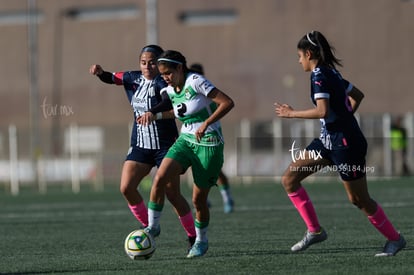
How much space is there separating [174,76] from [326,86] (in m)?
1.56

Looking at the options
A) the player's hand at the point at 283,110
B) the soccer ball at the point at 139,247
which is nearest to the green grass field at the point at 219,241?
the soccer ball at the point at 139,247

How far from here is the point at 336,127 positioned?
31.1ft

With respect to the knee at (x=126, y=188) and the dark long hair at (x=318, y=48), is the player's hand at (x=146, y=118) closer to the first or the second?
the knee at (x=126, y=188)

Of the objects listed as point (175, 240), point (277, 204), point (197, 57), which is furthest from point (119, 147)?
point (175, 240)

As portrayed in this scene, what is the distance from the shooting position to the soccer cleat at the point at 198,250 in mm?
10047

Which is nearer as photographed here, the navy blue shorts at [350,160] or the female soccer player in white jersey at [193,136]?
the navy blue shorts at [350,160]

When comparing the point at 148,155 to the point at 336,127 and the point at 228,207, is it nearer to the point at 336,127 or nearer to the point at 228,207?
the point at 336,127

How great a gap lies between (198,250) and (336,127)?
6.17 feet

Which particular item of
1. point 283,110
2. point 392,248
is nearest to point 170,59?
point 283,110

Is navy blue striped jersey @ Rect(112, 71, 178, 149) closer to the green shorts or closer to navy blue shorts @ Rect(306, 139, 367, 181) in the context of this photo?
the green shorts

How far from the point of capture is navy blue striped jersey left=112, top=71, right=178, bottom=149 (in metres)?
11.1

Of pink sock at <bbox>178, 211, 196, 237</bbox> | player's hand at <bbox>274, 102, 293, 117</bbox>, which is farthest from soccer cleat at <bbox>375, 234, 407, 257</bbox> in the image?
pink sock at <bbox>178, 211, 196, 237</bbox>

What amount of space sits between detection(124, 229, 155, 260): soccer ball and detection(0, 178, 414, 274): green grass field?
89mm

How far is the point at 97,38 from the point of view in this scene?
44875mm
